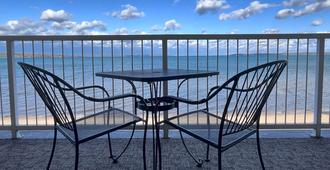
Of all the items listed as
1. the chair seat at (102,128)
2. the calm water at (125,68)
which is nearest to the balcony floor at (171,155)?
the chair seat at (102,128)

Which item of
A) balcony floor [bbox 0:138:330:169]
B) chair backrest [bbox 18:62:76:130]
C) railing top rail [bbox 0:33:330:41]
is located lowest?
balcony floor [bbox 0:138:330:169]

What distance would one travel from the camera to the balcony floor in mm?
2635

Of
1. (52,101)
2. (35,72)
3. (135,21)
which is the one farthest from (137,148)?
(135,21)

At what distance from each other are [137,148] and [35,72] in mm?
1451

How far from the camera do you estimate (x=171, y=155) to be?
2.88 meters

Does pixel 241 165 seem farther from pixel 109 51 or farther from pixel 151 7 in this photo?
pixel 151 7

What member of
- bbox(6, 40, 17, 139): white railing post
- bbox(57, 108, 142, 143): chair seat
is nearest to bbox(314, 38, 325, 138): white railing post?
bbox(57, 108, 142, 143): chair seat

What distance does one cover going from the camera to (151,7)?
51.4 ft

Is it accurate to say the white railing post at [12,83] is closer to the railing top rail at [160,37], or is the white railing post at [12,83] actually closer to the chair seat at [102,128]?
the railing top rail at [160,37]

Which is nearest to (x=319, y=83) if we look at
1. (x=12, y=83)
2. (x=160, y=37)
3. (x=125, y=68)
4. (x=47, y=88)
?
(x=160, y=37)

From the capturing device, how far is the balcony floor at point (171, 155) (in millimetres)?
2635

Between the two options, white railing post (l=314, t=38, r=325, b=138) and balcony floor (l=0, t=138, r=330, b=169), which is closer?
balcony floor (l=0, t=138, r=330, b=169)

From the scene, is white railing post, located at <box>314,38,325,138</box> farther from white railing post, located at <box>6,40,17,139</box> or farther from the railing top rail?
white railing post, located at <box>6,40,17,139</box>

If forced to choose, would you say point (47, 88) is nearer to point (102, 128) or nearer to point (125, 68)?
point (102, 128)
